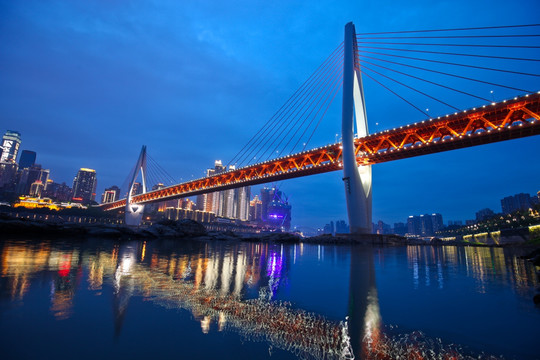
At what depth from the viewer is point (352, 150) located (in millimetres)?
32625

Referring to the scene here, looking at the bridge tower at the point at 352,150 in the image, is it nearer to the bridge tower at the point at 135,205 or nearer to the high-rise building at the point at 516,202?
the bridge tower at the point at 135,205

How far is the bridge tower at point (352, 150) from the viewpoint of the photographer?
103ft

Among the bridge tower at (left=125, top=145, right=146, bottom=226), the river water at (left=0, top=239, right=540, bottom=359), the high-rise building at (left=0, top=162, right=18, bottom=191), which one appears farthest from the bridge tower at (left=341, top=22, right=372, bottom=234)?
the high-rise building at (left=0, top=162, right=18, bottom=191)

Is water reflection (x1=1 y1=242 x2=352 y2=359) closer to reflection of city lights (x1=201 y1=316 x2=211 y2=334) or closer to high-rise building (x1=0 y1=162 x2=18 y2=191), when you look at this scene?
reflection of city lights (x1=201 y1=316 x2=211 y2=334)

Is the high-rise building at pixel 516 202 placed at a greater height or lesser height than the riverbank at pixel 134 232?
greater

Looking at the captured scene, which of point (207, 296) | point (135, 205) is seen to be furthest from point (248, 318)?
Answer: point (135, 205)

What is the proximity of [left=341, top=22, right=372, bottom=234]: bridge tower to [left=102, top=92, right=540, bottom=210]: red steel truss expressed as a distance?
10.2 ft

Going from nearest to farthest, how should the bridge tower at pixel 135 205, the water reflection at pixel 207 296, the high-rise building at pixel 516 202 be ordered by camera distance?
the water reflection at pixel 207 296 → the bridge tower at pixel 135 205 → the high-rise building at pixel 516 202

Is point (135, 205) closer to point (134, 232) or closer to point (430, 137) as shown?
point (134, 232)

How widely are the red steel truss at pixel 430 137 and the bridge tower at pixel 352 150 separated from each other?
3104mm

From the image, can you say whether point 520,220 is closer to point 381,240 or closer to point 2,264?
point 381,240

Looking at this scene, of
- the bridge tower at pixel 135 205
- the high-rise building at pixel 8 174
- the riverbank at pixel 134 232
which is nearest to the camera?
the riverbank at pixel 134 232

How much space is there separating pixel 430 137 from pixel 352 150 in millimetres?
11318

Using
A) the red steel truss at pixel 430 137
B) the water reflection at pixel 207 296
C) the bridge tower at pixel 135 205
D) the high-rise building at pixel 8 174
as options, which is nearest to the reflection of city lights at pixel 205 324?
the water reflection at pixel 207 296
